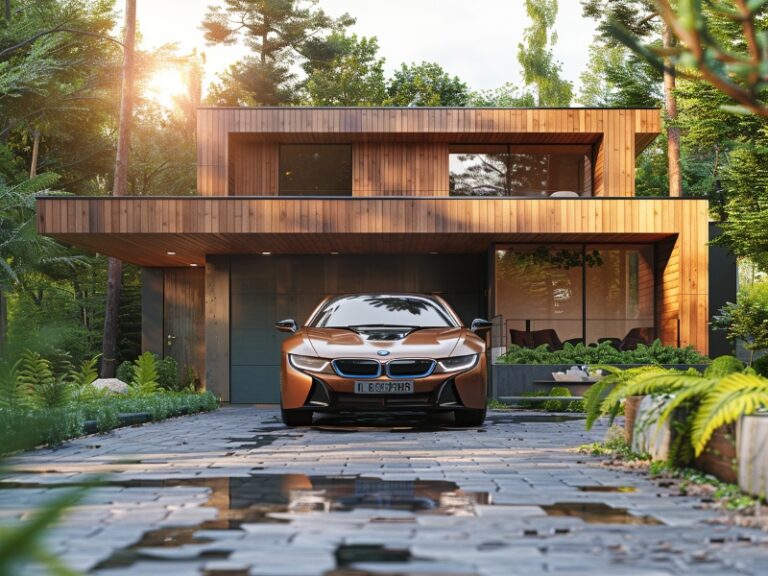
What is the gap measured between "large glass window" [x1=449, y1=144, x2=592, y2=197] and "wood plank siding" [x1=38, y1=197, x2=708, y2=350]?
15.6 ft

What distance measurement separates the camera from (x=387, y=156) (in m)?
23.4

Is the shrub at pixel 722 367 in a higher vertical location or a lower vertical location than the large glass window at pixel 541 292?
lower

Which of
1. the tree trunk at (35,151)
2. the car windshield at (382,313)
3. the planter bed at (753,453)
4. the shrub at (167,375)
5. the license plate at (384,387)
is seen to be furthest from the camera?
the tree trunk at (35,151)

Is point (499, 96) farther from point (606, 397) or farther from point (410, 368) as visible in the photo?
point (606, 397)

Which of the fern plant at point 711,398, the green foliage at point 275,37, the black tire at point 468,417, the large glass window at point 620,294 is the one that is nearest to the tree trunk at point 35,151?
the green foliage at point 275,37

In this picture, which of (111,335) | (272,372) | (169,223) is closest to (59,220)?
(169,223)

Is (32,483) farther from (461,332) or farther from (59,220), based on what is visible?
(59,220)

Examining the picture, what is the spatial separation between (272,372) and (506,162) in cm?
763

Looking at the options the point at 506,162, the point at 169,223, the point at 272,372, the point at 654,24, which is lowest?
the point at 272,372

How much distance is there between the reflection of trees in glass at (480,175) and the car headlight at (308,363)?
14147 millimetres

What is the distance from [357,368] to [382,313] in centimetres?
157

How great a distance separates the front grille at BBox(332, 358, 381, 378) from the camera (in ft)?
31.6

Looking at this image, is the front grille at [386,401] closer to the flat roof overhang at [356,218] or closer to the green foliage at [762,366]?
the green foliage at [762,366]

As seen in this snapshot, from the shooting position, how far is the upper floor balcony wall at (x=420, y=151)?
73.4ft
